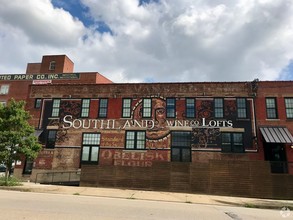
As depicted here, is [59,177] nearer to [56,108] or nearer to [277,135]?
[56,108]

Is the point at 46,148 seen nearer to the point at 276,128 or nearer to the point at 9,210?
the point at 9,210

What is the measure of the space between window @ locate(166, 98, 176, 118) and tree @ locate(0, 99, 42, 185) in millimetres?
11664

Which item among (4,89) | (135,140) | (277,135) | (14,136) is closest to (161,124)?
(135,140)

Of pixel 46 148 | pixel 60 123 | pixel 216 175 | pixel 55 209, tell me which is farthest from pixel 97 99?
pixel 55 209

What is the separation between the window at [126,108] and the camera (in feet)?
87.0

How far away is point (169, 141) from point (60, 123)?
10.7m

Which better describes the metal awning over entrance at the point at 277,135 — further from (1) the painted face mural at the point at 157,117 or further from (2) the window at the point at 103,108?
(2) the window at the point at 103,108

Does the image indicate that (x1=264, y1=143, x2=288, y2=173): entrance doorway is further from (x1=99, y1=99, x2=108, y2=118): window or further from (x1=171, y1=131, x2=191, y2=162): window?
(x1=99, y1=99, x2=108, y2=118): window

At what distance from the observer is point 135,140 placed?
25.7m

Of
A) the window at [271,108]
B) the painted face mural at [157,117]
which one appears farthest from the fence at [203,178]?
the window at [271,108]

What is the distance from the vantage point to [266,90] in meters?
25.3

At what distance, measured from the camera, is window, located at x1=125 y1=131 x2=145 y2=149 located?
1006 inches

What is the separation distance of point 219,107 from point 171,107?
14.3 feet

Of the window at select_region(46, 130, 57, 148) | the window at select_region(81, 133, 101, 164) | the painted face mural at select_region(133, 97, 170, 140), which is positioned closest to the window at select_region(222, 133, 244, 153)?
the painted face mural at select_region(133, 97, 170, 140)
